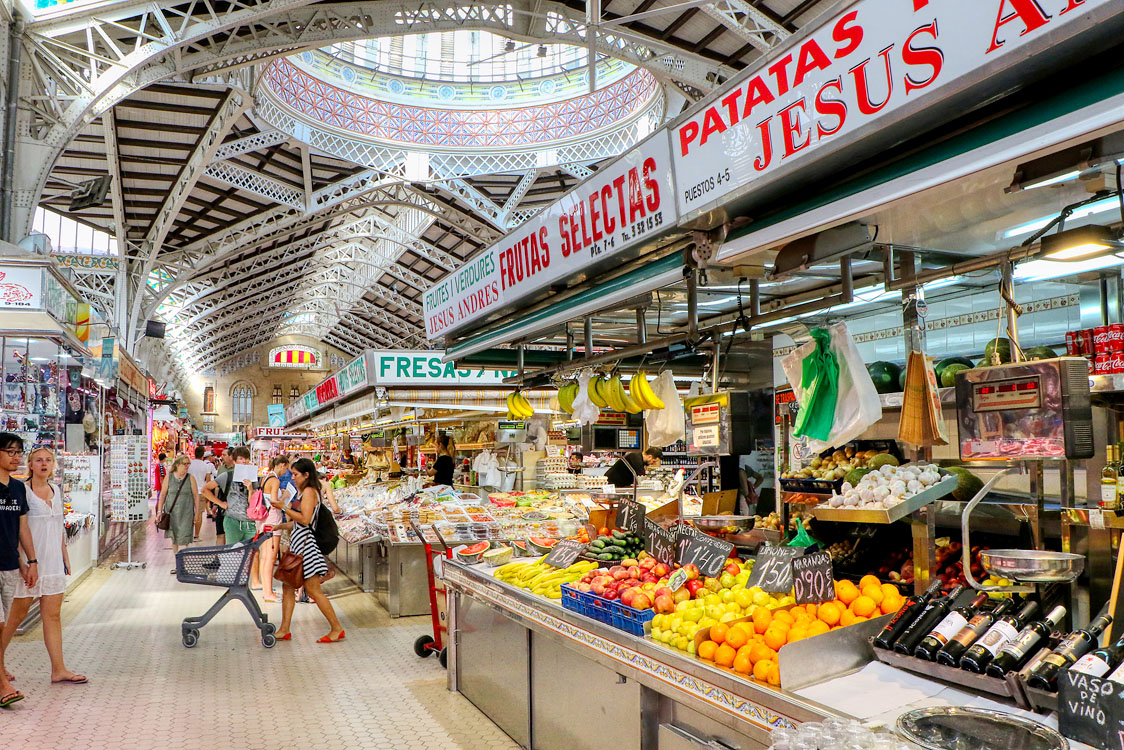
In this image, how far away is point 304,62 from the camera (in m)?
15.8

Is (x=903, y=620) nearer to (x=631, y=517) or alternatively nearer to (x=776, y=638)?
(x=776, y=638)

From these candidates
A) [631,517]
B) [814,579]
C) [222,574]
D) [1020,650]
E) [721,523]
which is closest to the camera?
[1020,650]

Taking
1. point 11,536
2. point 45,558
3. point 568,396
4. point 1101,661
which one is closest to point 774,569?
point 1101,661

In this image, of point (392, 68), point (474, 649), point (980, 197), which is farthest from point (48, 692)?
point (392, 68)

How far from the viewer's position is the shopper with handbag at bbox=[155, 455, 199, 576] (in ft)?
34.1

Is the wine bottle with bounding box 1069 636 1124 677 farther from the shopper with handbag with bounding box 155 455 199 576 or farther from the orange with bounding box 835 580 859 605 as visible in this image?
the shopper with handbag with bounding box 155 455 199 576

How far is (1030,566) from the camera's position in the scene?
7.39 ft

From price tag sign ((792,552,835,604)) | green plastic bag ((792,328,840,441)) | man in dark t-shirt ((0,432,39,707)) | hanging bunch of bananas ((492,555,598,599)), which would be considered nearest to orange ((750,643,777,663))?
price tag sign ((792,552,835,604))

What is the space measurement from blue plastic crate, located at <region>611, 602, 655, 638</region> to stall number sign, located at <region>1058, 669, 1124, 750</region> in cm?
142

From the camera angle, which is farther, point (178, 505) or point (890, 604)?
point (178, 505)

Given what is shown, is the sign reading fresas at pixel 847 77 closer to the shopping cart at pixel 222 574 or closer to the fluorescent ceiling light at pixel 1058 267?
the fluorescent ceiling light at pixel 1058 267

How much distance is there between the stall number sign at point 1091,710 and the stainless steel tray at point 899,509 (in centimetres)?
82

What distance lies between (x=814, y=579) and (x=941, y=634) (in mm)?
489

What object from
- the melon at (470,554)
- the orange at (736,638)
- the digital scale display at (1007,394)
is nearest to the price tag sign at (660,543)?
the orange at (736,638)
